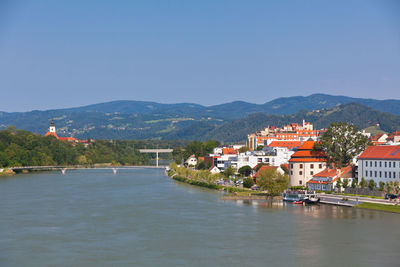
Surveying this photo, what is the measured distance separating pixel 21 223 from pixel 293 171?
25505mm

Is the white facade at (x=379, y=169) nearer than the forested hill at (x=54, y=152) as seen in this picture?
Yes

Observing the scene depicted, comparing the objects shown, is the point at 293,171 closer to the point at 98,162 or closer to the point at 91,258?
the point at 91,258

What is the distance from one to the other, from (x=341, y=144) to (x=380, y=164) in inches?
366

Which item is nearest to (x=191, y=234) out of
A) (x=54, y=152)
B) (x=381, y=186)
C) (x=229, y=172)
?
(x=381, y=186)

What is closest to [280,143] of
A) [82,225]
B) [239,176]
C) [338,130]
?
[239,176]

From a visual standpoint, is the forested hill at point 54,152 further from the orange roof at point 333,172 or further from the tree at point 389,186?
the tree at point 389,186

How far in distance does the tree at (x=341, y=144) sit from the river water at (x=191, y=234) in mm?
10860

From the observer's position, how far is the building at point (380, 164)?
38719 millimetres

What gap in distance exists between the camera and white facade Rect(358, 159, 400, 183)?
38562mm

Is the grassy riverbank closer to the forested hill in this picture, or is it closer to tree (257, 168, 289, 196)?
tree (257, 168, 289, 196)

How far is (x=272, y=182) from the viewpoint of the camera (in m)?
43.3

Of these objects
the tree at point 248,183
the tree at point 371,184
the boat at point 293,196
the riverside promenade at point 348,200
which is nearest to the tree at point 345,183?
the riverside promenade at point 348,200

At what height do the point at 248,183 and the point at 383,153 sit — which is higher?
the point at 383,153

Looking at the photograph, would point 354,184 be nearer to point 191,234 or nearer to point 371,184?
point 371,184
